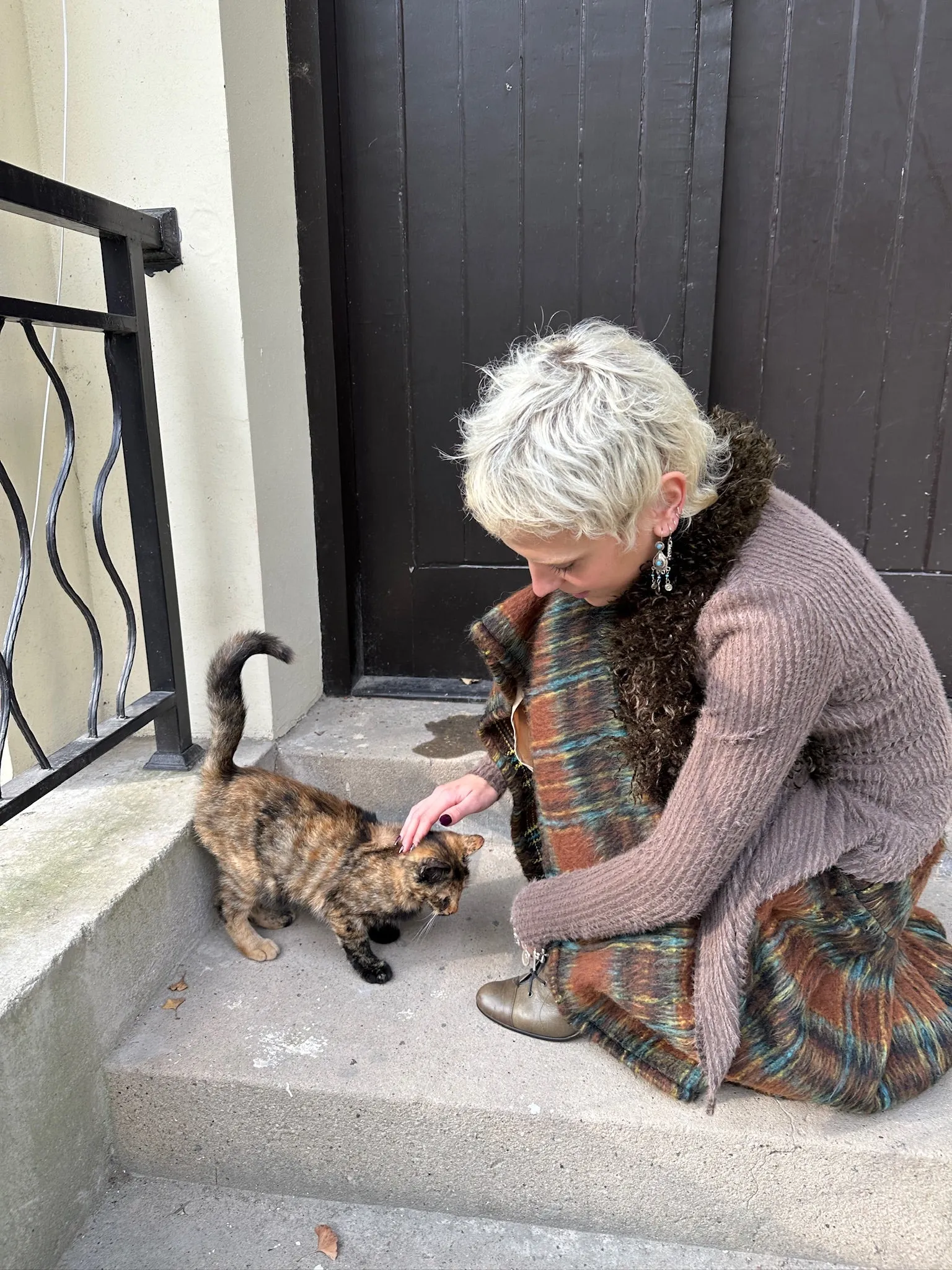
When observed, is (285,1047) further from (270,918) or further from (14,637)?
(14,637)

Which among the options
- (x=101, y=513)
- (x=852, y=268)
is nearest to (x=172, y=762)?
(x=101, y=513)

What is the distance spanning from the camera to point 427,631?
2.97 m

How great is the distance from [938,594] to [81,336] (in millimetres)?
2740

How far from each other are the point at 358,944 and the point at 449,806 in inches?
15.2

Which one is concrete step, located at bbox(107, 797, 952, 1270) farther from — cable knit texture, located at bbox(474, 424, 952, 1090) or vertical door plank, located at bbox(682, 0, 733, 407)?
vertical door plank, located at bbox(682, 0, 733, 407)

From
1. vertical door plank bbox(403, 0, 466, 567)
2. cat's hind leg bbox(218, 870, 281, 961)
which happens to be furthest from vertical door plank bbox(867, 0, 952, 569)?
cat's hind leg bbox(218, 870, 281, 961)

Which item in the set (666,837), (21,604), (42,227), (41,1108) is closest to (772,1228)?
(666,837)

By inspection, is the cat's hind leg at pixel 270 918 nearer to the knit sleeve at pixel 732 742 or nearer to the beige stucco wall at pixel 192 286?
the beige stucco wall at pixel 192 286

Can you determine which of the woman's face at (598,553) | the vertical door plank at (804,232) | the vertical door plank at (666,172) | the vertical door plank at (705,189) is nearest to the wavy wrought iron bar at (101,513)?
the woman's face at (598,553)

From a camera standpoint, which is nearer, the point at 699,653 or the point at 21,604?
the point at 699,653

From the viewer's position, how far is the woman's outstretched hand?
6.35 ft

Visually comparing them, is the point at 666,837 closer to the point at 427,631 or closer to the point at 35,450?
the point at 427,631

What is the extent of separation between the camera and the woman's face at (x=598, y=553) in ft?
4.31

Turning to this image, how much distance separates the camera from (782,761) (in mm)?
1281
